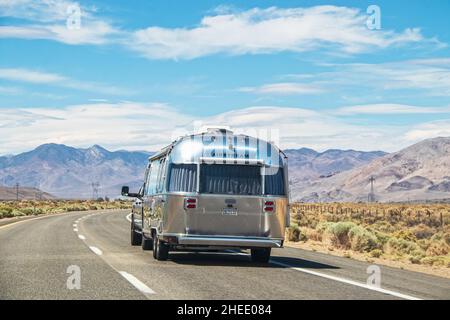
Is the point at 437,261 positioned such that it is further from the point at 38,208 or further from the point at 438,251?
the point at 38,208

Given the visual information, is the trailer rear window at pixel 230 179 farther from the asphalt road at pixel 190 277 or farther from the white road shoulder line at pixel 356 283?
the white road shoulder line at pixel 356 283

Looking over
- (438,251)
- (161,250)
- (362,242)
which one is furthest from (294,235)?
(161,250)

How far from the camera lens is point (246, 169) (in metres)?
14.9

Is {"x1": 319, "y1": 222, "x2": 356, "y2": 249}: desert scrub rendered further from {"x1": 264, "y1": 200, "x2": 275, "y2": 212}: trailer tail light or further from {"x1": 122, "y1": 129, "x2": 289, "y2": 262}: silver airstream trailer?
{"x1": 264, "y1": 200, "x2": 275, "y2": 212}: trailer tail light

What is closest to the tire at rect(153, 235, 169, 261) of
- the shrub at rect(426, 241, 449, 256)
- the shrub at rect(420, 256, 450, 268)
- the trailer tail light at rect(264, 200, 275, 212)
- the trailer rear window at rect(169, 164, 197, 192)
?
→ the trailer rear window at rect(169, 164, 197, 192)

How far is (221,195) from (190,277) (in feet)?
8.89

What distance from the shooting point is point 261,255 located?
51.8 ft

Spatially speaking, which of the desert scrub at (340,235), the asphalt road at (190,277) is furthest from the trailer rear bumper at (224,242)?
the desert scrub at (340,235)

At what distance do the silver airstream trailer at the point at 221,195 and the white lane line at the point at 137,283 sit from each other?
211cm

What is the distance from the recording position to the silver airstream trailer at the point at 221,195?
47.1 feet
